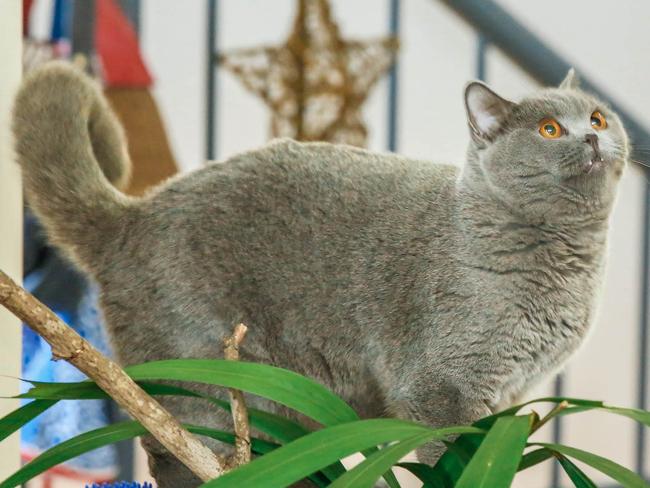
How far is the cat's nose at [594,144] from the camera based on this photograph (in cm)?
76

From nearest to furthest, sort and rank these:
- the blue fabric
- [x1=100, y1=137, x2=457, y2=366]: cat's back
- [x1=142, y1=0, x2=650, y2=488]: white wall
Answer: [x1=100, y1=137, x2=457, y2=366]: cat's back, the blue fabric, [x1=142, y1=0, x2=650, y2=488]: white wall

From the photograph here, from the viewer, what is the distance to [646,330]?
5.96ft

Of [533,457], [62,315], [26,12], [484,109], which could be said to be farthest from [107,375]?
[26,12]

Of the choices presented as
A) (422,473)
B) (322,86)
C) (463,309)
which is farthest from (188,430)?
(322,86)

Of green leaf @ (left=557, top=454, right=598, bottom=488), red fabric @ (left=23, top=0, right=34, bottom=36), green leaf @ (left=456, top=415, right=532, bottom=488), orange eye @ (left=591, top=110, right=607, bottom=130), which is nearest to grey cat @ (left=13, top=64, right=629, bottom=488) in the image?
orange eye @ (left=591, top=110, right=607, bottom=130)

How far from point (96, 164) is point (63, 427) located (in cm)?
52

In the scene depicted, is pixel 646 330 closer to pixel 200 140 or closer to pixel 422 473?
pixel 200 140

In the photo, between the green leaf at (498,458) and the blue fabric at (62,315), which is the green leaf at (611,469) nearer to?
the green leaf at (498,458)

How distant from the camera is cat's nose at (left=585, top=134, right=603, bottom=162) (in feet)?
2.49

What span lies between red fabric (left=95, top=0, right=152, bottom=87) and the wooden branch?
2.96ft

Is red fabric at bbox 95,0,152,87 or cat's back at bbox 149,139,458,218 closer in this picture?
cat's back at bbox 149,139,458,218

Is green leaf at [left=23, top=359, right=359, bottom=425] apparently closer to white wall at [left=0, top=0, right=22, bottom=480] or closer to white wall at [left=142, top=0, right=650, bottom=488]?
white wall at [left=0, top=0, right=22, bottom=480]

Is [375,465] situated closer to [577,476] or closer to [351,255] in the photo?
[577,476]

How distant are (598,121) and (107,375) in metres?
0.49
